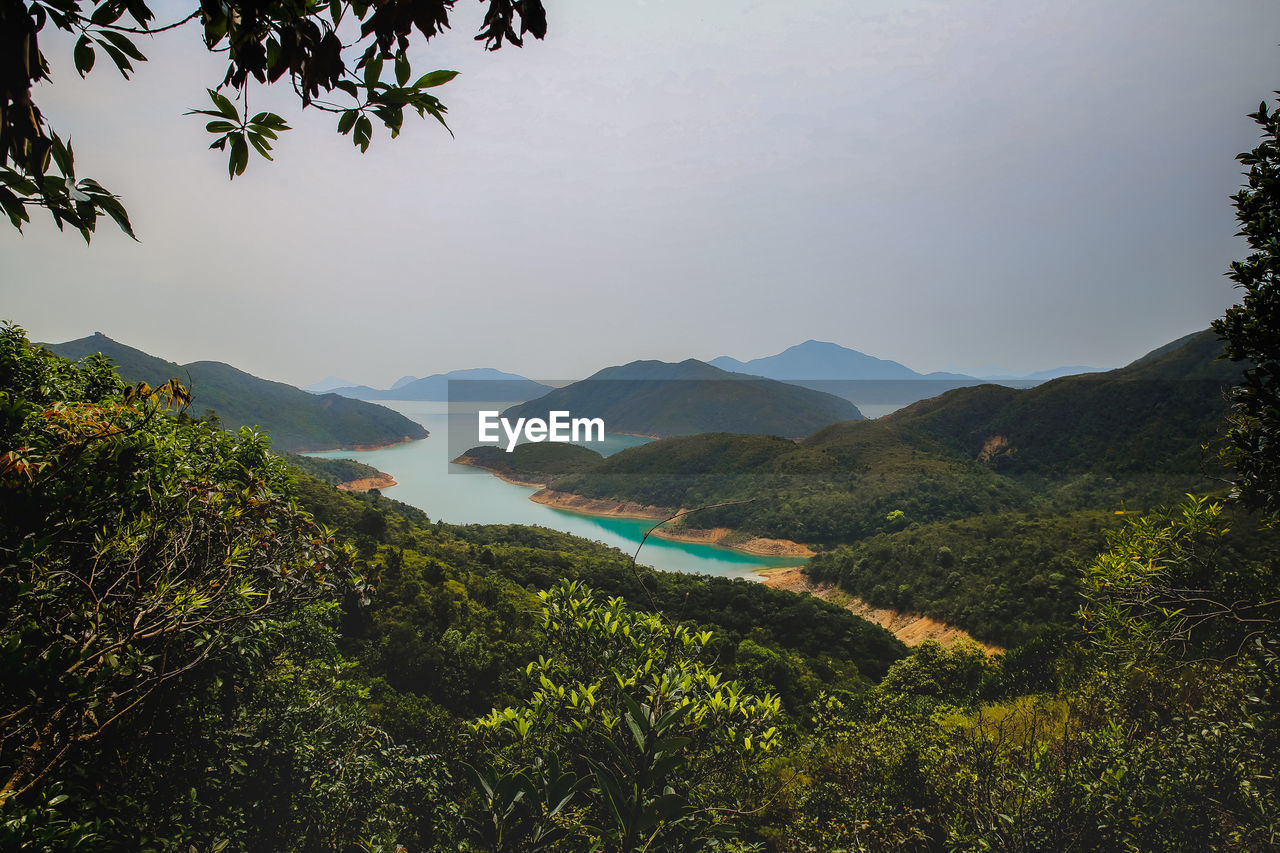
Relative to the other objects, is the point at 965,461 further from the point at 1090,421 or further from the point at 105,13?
the point at 105,13

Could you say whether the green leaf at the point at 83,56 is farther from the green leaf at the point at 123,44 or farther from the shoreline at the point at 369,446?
the shoreline at the point at 369,446

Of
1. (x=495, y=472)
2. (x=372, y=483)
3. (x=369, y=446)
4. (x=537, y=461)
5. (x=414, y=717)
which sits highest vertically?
(x=414, y=717)

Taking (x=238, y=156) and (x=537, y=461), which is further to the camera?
(x=537, y=461)

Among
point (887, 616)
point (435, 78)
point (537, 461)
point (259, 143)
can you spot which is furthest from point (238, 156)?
point (537, 461)

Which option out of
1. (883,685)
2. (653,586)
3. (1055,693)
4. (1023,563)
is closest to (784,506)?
(1023,563)

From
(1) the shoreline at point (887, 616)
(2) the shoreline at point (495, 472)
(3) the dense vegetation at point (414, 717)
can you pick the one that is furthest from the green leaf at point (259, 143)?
(2) the shoreline at point (495, 472)

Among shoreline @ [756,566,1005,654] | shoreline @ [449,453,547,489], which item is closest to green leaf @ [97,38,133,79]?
shoreline @ [756,566,1005,654]

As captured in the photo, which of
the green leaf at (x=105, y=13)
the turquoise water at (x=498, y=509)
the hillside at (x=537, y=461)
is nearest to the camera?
the green leaf at (x=105, y=13)
